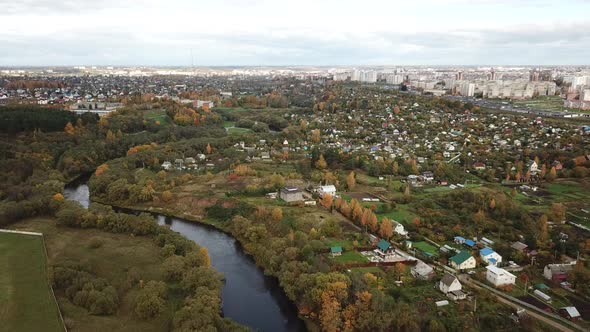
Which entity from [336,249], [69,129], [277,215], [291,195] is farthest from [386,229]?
[69,129]

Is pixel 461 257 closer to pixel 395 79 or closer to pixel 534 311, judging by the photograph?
pixel 534 311

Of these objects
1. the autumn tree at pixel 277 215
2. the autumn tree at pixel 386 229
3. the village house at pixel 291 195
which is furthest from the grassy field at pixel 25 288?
the autumn tree at pixel 386 229

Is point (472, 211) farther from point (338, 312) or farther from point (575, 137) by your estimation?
point (575, 137)

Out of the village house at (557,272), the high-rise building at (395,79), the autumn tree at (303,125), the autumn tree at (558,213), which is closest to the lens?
the village house at (557,272)

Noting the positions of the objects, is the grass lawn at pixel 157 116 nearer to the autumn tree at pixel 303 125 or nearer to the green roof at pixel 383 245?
the autumn tree at pixel 303 125

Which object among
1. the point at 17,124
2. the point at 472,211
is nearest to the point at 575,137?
the point at 472,211
